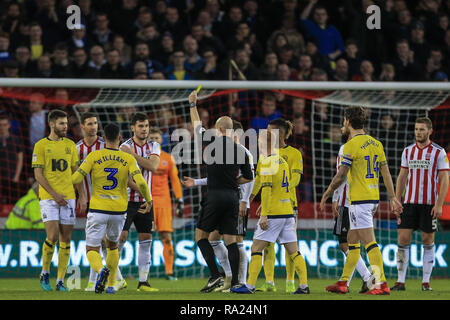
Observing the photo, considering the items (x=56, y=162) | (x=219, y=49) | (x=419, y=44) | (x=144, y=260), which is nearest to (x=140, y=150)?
(x=56, y=162)

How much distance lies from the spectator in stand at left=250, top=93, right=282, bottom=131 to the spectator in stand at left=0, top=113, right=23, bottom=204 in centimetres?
357

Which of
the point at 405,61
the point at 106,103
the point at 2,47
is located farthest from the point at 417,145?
the point at 2,47

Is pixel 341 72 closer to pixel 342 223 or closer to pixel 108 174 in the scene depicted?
pixel 342 223

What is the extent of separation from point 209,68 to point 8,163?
12.5 feet

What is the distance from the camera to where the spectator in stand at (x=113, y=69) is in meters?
14.2

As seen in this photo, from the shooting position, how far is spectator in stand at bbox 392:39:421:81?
15.5 m

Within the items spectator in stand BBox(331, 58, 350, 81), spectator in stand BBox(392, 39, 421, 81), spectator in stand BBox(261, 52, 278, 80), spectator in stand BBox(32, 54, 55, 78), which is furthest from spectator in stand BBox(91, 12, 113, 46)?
spectator in stand BBox(392, 39, 421, 81)

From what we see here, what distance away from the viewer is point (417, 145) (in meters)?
9.98

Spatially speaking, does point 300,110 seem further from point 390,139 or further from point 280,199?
point 280,199

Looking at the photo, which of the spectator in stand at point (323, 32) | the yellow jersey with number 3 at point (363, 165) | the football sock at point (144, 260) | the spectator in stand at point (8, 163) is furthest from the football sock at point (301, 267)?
the spectator in stand at point (323, 32)

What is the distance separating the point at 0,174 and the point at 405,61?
755cm

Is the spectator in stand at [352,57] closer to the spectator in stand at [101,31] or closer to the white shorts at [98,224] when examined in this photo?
the spectator in stand at [101,31]

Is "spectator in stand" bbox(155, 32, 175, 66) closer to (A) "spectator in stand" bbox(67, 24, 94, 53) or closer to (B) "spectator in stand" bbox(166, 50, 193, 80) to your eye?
(B) "spectator in stand" bbox(166, 50, 193, 80)

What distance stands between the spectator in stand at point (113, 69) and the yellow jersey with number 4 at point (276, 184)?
5722 millimetres
